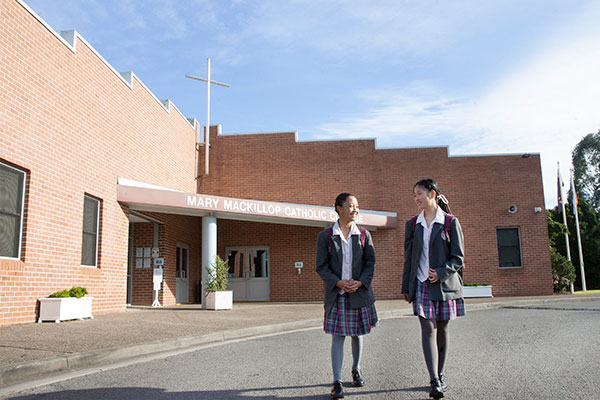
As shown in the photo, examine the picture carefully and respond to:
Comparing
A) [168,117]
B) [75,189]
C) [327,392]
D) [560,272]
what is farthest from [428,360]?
[560,272]

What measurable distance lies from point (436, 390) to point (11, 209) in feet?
27.4

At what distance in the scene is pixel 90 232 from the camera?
12.5 meters

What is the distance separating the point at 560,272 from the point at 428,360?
2008 centimetres

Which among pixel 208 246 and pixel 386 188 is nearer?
pixel 208 246

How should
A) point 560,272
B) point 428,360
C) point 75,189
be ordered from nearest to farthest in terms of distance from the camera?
1. point 428,360
2. point 75,189
3. point 560,272

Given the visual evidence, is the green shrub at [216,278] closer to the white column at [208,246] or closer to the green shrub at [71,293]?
the white column at [208,246]

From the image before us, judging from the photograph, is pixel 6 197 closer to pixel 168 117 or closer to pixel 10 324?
pixel 10 324

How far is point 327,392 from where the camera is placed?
4508mm

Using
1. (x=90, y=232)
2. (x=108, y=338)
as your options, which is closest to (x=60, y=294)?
(x=90, y=232)

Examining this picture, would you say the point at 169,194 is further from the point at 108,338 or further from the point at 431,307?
the point at 431,307

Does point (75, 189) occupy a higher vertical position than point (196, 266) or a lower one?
higher

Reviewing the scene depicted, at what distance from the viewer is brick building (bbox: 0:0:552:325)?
9.88m

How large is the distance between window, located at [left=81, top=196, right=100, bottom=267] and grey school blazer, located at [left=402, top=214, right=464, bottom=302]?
9450 mm

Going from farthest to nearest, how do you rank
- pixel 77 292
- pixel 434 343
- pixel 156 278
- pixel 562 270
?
pixel 562 270, pixel 156 278, pixel 77 292, pixel 434 343
